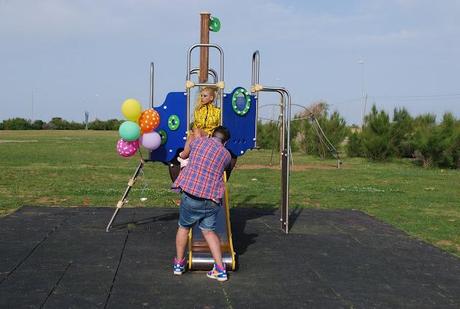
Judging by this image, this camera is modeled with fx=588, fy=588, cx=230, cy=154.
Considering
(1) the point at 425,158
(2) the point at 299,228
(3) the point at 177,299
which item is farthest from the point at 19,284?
(1) the point at 425,158

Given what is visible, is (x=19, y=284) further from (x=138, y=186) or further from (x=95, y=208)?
(x=138, y=186)

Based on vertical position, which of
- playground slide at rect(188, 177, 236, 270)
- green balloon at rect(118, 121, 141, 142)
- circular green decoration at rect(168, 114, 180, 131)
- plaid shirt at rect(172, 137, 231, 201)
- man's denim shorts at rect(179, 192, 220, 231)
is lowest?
playground slide at rect(188, 177, 236, 270)

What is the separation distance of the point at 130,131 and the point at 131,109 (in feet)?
0.91

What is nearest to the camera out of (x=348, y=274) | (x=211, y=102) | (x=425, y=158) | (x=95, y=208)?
(x=348, y=274)

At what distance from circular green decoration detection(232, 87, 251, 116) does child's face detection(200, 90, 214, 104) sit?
0.63 m

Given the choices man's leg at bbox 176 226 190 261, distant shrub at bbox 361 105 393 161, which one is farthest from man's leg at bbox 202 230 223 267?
distant shrub at bbox 361 105 393 161

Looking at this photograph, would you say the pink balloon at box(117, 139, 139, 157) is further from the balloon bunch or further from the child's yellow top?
the child's yellow top

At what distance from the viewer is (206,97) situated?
7152 mm

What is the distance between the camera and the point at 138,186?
15.4m

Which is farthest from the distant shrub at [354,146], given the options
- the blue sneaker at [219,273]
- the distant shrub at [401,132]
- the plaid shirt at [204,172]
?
the blue sneaker at [219,273]

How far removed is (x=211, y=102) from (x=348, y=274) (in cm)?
272

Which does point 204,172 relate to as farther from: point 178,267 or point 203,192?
point 178,267

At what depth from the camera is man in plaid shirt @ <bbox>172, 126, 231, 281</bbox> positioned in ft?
18.2

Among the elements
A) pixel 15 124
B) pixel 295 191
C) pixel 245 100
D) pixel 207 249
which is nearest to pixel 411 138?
pixel 295 191
